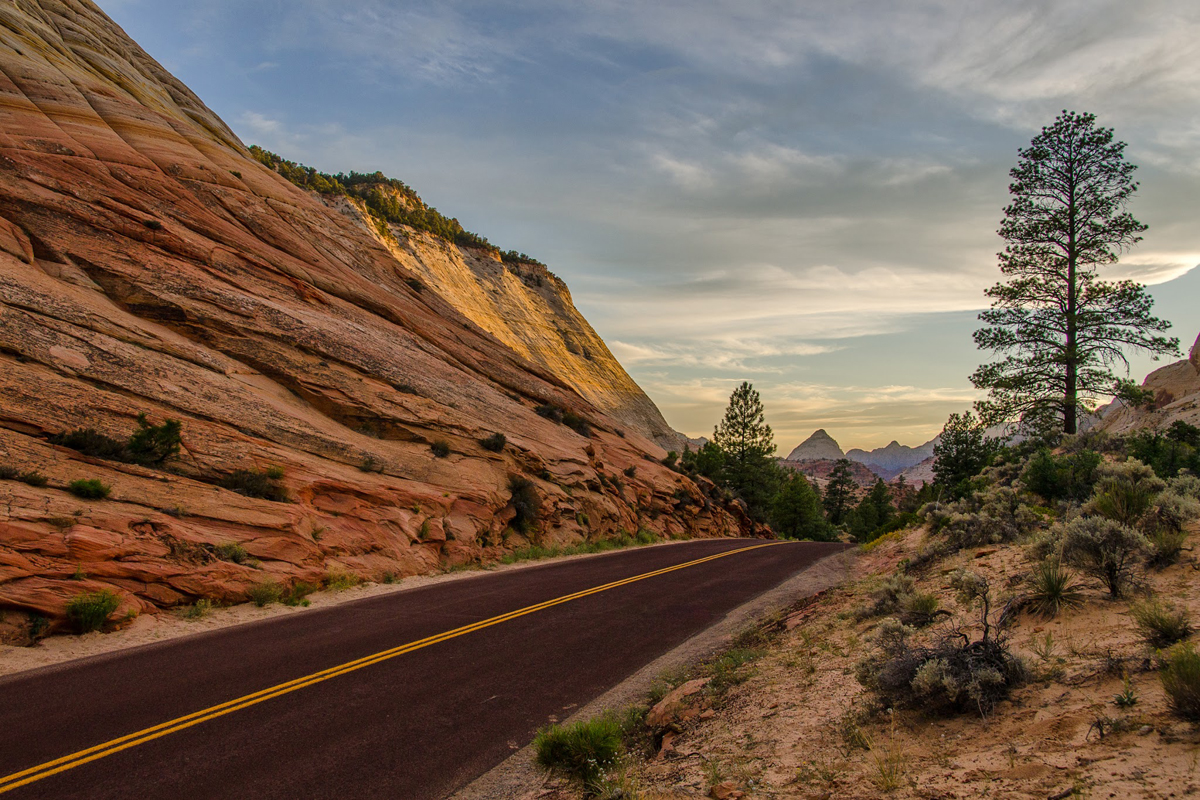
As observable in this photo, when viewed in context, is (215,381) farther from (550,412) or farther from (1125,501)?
(1125,501)

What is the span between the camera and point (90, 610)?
9.01m

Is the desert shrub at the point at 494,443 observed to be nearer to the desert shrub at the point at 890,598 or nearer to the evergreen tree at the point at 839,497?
the desert shrub at the point at 890,598

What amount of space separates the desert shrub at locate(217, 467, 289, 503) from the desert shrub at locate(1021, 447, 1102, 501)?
670 inches

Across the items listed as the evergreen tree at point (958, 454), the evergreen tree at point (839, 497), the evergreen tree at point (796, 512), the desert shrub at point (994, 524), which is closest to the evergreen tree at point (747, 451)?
the evergreen tree at point (796, 512)

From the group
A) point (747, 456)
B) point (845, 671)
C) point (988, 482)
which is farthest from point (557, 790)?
Answer: point (747, 456)

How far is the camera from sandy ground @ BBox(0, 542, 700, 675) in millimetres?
8047

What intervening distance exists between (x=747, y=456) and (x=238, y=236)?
4249cm

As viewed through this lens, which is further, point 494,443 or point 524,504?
point 494,443

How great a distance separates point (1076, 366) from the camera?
19328 millimetres

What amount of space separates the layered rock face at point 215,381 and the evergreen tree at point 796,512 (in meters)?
27.1

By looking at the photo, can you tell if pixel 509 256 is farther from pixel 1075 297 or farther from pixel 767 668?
pixel 767 668

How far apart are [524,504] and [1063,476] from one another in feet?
50.0

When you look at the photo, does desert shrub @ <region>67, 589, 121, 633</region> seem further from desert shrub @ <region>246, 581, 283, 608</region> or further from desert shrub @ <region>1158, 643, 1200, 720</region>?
desert shrub @ <region>1158, 643, 1200, 720</region>

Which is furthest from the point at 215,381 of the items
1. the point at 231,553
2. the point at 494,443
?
the point at 494,443
